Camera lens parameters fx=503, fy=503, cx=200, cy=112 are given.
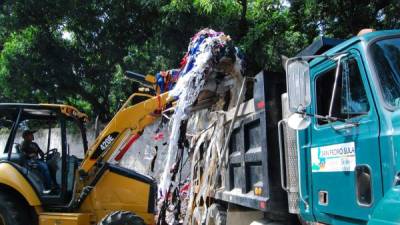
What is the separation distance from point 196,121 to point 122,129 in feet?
3.66

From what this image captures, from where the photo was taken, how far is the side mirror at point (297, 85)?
3.70m

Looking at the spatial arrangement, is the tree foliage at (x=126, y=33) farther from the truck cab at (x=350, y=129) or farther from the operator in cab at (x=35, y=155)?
the truck cab at (x=350, y=129)

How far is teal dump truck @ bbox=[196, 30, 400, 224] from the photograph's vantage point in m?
3.33

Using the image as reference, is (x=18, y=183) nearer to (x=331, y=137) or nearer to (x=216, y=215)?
(x=216, y=215)

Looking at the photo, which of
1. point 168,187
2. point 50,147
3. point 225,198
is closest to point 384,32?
point 225,198

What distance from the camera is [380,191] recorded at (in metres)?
3.30

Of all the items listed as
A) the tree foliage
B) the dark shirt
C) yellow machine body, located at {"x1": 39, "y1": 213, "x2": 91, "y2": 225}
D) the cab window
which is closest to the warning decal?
the cab window

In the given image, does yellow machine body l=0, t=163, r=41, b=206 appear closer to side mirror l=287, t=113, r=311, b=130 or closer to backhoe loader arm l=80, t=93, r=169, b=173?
backhoe loader arm l=80, t=93, r=169, b=173

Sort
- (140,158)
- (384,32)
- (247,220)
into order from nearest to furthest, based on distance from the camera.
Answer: (384,32), (247,220), (140,158)

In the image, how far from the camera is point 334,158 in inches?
149

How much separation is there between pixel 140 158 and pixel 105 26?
138 inches

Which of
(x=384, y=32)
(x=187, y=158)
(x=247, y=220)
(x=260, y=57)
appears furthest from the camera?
(x=260, y=57)

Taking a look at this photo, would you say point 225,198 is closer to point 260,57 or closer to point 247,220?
point 247,220

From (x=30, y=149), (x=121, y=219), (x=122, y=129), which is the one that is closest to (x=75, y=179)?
(x=30, y=149)
